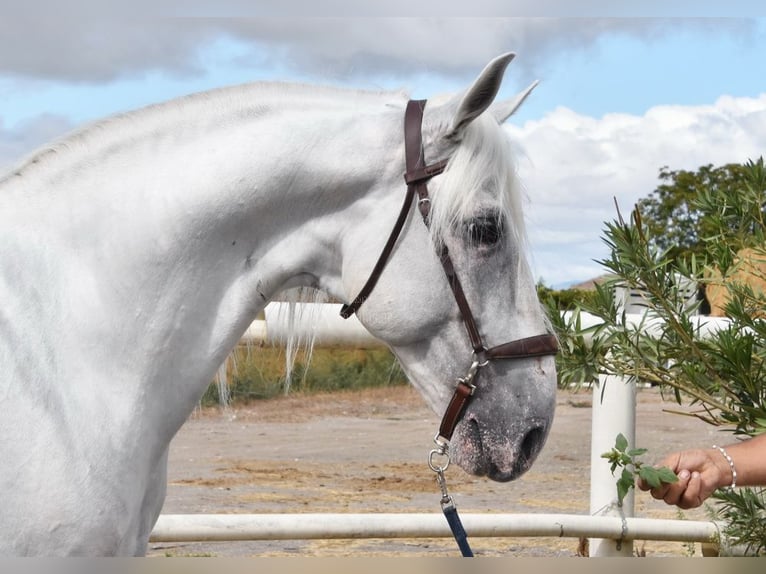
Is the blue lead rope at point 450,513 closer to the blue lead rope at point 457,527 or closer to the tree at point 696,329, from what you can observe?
the blue lead rope at point 457,527

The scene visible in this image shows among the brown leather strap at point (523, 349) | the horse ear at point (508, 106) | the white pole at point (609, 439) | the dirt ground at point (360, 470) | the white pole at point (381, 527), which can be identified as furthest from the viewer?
the dirt ground at point (360, 470)

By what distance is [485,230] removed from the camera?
2273 mm

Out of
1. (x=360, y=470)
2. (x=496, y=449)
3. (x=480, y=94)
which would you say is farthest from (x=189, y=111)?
(x=360, y=470)

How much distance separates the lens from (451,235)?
89.4 inches

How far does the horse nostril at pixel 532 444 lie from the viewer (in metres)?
2.30

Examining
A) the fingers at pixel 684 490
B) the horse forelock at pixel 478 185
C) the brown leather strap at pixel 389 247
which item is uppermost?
the horse forelock at pixel 478 185

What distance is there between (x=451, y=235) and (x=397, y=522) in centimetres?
178

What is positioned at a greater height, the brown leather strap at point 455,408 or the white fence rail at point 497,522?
the brown leather strap at point 455,408

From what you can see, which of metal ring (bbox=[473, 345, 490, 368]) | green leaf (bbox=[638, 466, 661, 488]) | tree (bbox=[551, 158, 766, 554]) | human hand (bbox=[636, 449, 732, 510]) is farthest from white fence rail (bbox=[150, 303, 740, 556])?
green leaf (bbox=[638, 466, 661, 488])

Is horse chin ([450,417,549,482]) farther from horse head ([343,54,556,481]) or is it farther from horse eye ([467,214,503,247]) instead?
horse eye ([467,214,503,247])

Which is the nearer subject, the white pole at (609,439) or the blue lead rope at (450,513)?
the blue lead rope at (450,513)

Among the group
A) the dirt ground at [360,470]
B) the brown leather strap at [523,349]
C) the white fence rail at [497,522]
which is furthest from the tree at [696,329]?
the dirt ground at [360,470]

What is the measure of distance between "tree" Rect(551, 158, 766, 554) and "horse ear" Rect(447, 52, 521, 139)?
1.67ft

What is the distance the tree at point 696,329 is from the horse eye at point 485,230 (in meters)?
0.36
